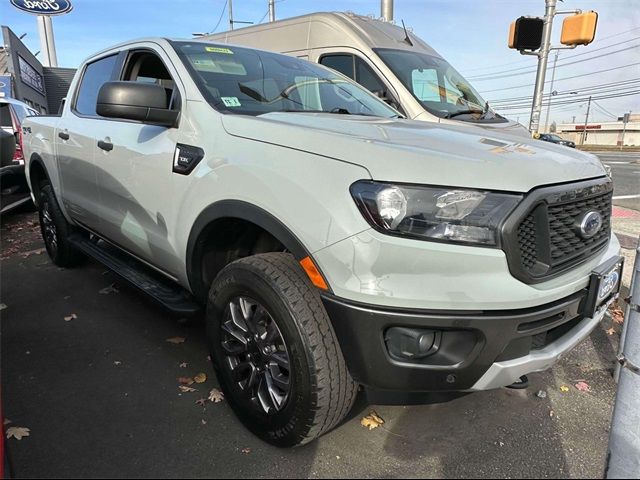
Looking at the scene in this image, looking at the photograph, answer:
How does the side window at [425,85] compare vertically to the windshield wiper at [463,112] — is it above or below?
above

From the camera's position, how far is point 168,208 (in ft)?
8.95

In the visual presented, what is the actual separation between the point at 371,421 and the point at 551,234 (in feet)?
4.11

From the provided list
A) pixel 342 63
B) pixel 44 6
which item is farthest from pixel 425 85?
pixel 44 6

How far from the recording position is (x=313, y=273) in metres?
1.93

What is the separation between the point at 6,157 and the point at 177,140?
455 centimetres

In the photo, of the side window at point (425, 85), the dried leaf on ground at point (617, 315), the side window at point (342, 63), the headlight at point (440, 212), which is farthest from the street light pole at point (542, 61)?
the headlight at point (440, 212)

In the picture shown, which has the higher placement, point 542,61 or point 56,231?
point 542,61

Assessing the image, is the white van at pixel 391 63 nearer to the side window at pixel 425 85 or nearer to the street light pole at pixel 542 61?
the side window at pixel 425 85

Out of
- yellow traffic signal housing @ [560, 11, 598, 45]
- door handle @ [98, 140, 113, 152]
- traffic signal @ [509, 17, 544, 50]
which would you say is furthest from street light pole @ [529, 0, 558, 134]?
door handle @ [98, 140, 113, 152]

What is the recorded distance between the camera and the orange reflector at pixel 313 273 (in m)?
1.90

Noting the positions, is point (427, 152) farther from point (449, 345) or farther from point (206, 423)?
point (206, 423)

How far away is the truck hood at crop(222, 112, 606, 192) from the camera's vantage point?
1774 mm

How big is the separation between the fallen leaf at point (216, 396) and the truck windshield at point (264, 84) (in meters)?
1.49

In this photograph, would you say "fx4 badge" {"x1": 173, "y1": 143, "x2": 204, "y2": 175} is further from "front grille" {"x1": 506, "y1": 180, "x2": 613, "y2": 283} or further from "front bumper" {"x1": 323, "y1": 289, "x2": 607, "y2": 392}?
"front grille" {"x1": 506, "y1": 180, "x2": 613, "y2": 283}
